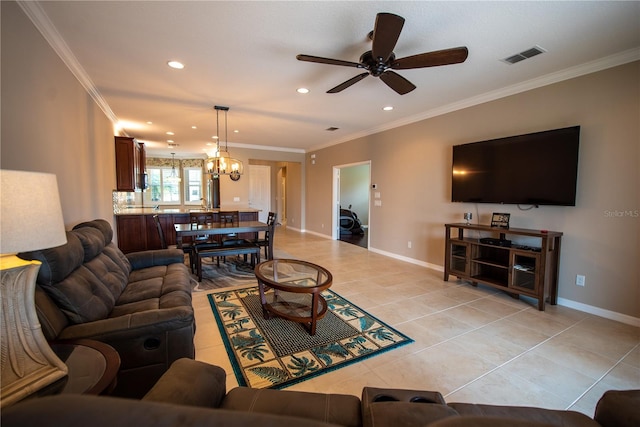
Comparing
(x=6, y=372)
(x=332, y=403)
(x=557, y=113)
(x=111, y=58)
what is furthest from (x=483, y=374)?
(x=111, y=58)

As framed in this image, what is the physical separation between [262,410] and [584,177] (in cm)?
387

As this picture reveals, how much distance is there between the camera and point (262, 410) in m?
0.95

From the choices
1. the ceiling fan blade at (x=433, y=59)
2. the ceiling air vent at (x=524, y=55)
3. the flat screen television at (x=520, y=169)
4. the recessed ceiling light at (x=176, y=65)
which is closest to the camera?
the ceiling fan blade at (x=433, y=59)

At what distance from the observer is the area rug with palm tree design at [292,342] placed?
6.43ft

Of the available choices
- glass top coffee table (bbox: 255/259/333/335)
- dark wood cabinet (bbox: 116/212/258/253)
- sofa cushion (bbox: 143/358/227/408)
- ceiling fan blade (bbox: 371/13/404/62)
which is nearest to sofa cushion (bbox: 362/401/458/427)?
sofa cushion (bbox: 143/358/227/408)

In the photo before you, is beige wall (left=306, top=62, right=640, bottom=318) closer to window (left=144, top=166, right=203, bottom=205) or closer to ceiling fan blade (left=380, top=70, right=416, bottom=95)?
ceiling fan blade (left=380, top=70, right=416, bottom=95)

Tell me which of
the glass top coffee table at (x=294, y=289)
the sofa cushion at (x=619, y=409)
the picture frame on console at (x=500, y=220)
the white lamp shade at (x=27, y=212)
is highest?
the white lamp shade at (x=27, y=212)

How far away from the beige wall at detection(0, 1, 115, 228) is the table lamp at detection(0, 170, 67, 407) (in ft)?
3.49

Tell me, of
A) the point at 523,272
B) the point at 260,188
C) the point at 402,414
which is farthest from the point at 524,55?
the point at 260,188

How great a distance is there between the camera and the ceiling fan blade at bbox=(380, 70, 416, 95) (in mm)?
2453

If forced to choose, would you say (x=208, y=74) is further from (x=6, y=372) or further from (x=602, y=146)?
(x=602, y=146)

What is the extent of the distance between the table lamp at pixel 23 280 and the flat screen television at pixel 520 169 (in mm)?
4296

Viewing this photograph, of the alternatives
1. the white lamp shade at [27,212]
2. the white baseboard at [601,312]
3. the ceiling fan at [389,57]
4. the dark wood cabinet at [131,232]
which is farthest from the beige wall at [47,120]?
the white baseboard at [601,312]

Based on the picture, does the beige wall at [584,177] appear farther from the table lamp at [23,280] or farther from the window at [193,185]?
the window at [193,185]
